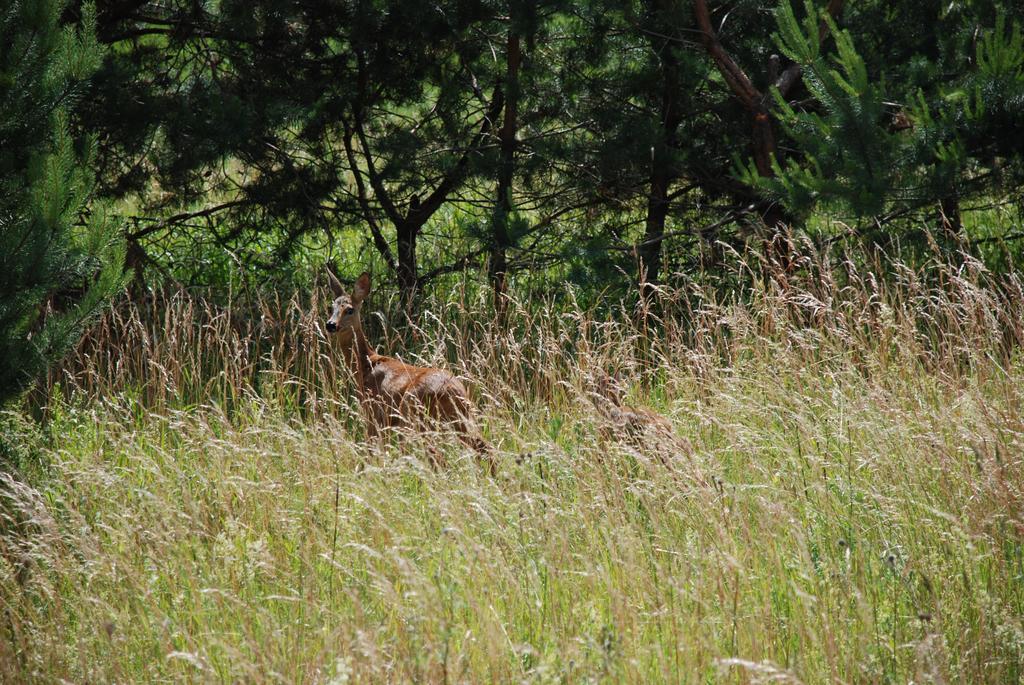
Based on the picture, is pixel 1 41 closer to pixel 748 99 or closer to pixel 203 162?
pixel 203 162

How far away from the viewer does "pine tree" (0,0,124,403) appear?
14.1ft

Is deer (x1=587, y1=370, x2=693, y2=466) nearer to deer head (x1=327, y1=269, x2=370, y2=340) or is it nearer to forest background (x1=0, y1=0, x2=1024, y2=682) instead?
forest background (x1=0, y1=0, x2=1024, y2=682)

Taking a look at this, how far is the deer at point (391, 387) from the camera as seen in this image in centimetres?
507

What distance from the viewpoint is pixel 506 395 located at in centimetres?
548

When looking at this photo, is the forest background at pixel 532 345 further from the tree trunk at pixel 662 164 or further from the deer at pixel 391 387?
the deer at pixel 391 387

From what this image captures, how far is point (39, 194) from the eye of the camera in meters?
4.29

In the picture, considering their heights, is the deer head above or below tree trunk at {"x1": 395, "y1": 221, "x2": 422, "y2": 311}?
below

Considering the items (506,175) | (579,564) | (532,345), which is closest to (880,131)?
(532,345)

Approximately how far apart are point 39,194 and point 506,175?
378cm

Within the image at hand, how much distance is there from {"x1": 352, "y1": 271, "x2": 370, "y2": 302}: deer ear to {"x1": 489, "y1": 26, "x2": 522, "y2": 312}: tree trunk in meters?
0.92

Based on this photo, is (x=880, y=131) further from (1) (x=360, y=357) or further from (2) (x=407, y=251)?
(2) (x=407, y=251)

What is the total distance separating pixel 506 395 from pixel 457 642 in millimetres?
2432

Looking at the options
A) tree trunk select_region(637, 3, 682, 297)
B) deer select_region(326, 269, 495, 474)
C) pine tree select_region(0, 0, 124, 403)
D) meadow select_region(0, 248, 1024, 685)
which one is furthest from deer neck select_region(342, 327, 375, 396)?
tree trunk select_region(637, 3, 682, 297)

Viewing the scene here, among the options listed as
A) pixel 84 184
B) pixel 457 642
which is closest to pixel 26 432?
pixel 84 184
